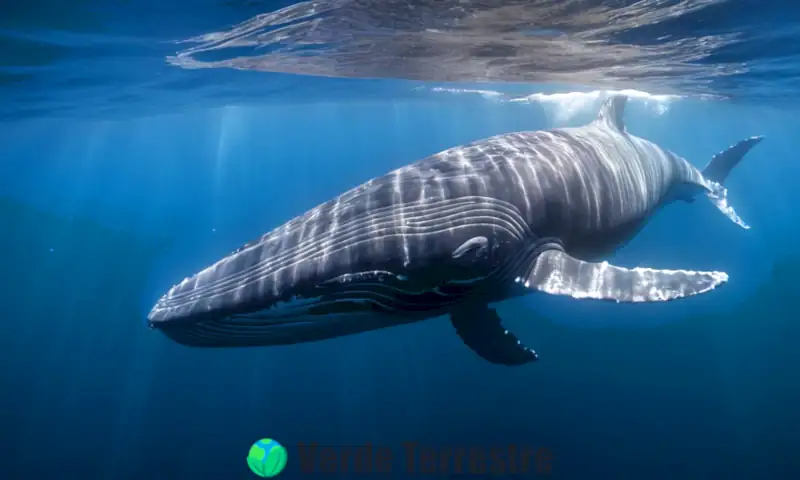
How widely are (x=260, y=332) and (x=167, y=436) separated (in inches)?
671

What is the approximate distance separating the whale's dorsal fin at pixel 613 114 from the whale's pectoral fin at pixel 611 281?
15.7 feet

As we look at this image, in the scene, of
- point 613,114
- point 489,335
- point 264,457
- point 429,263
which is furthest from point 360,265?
point 264,457

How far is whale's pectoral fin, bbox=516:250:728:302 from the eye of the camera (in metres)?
5.15

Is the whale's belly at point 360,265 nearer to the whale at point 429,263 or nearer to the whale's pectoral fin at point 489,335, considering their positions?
the whale at point 429,263

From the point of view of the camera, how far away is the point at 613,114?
32.4 ft

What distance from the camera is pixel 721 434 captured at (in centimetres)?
1652

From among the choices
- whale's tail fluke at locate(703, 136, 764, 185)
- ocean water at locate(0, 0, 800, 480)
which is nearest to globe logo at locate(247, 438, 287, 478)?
ocean water at locate(0, 0, 800, 480)

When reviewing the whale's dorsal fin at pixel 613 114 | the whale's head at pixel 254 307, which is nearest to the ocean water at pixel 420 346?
the whale's dorsal fin at pixel 613 114

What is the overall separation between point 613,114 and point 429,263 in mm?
6666

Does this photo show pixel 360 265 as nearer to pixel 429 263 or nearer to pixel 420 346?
pixel 429 263

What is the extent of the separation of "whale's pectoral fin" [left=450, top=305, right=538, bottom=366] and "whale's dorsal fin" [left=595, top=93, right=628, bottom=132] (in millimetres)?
4923

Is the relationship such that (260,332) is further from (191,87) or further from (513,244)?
(191,87)

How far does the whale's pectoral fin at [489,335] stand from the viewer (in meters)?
6.23

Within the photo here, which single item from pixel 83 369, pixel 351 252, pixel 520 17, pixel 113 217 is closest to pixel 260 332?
pixel 351 252
